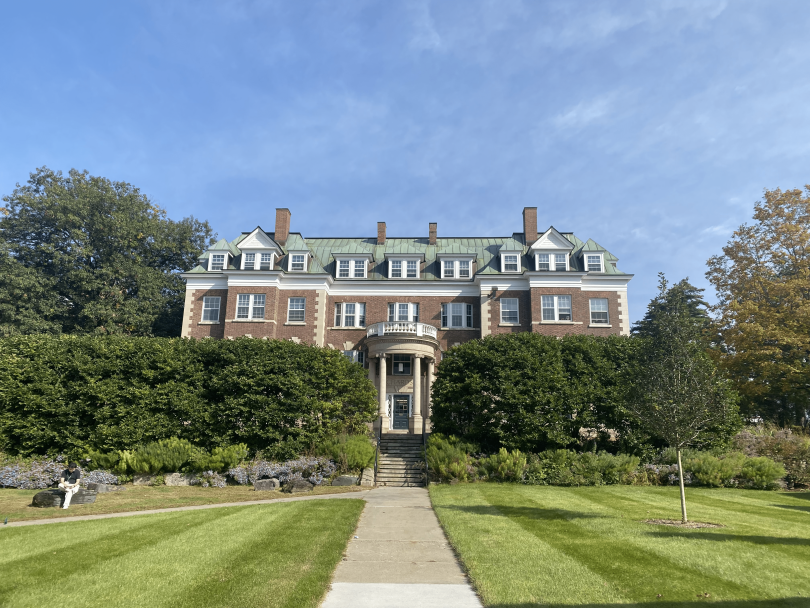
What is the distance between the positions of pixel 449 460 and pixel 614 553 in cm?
1472

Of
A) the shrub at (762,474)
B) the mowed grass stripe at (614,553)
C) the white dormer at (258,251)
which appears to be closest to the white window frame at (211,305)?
the white dormer at (258,251)

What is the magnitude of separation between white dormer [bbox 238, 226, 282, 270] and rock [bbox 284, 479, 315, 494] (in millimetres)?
19986

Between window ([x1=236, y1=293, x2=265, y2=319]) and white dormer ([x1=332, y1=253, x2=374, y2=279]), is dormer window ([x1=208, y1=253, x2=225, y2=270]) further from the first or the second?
white dormer ([x1=332, y1=253, x2=374, y2=279])

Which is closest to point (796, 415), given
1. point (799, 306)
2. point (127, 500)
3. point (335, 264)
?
point (799, 306)

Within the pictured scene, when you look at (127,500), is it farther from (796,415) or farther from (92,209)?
(796,415)

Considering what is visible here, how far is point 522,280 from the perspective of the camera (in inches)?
1455

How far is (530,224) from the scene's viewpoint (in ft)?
133

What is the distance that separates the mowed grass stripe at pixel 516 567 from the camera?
686cm

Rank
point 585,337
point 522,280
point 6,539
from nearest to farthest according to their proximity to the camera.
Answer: point 6,539 < point 585,337 < point 522,280

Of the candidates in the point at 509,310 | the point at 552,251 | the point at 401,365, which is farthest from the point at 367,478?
the point at 552,251

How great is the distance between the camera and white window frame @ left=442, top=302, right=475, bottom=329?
37.5 metres

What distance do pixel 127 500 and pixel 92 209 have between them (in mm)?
32681

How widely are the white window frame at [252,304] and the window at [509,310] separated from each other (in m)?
16.8

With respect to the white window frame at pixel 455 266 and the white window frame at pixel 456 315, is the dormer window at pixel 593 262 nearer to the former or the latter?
the white window frame at pixel 455 266
